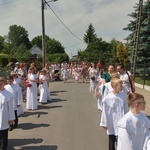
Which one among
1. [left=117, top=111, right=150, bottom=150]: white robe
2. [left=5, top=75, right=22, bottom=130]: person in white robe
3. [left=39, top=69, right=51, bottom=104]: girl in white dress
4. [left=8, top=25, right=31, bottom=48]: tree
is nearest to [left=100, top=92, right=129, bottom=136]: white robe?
[left=117, top=111, right=150, bottom=150]: white robe

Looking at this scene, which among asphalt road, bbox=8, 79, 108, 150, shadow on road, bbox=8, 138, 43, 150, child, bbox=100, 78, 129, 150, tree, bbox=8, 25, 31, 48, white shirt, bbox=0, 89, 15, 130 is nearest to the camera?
child, bbox=100, 78, 129, 150

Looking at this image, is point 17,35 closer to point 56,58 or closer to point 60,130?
point 56,58

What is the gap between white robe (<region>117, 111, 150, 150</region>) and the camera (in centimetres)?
418

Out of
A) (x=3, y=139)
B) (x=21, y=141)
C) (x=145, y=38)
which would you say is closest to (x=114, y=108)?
(x=3, y=139)

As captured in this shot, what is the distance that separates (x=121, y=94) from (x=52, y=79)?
2275 cm

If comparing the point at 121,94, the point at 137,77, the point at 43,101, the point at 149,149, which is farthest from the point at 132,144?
the point at 137,77

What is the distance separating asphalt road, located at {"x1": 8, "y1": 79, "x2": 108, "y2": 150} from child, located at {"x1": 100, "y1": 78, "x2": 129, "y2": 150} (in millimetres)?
1420

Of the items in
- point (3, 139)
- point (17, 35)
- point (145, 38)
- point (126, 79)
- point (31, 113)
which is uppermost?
point (17, 35)

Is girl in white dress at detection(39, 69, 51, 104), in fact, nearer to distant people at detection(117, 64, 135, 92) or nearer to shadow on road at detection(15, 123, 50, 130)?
shadow on road at detection(15, 123, 50, 130)

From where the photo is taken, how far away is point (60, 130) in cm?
837

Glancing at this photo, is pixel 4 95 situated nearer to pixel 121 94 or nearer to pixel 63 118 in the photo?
pixel 121 94

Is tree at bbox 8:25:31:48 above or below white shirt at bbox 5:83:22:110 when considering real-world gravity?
above

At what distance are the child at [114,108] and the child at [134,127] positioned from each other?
1163mm

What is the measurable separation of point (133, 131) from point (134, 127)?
0.21 ft
